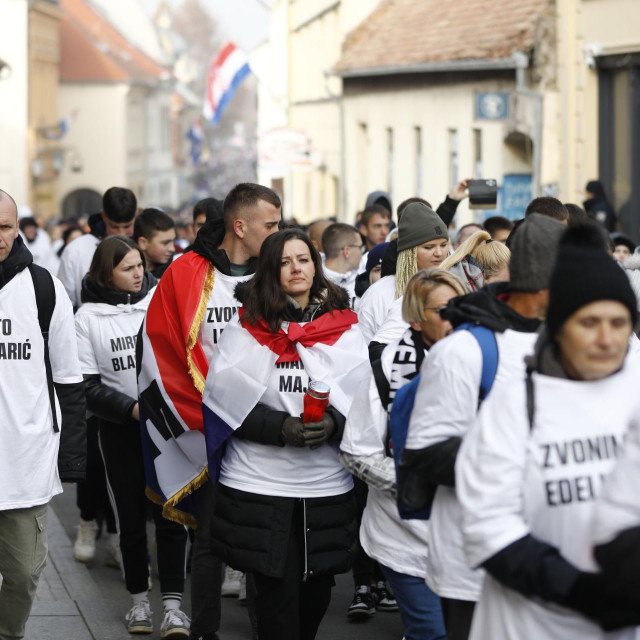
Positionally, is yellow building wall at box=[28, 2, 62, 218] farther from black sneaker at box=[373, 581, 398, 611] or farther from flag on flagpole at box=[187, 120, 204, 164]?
black sneaker at box=[373, 581, 398, 611]

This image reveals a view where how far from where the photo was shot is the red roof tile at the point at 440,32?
846 inches

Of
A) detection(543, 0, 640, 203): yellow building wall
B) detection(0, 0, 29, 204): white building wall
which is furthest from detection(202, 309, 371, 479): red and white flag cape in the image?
detection(0, 0, 29, 204): white building wall

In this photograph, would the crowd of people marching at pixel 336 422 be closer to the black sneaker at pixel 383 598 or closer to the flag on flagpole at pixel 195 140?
the black sneaker at pixel 383 598

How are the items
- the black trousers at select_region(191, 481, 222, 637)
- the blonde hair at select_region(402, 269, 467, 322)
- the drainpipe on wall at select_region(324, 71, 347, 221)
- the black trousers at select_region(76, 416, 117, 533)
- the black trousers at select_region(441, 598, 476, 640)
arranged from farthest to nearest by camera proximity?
the drainpipe on wall at select_region(324, 71, 347, 221) < the black trousers at select_region(76, 416, 117, 533) < the black trousers at select_region(191, 481, 222, 637) < the blonde hair at select_region(402, 269, 467, 322) < the black trousers at select_region(441, 598, 476, 640)

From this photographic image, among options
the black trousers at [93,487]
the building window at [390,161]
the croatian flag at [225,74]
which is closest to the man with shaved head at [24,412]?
the black trousers at [93,487]

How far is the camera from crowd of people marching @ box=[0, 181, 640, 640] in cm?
351

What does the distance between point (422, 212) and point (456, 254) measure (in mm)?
1045

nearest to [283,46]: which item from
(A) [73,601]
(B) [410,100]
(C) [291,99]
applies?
(C) [291,99]

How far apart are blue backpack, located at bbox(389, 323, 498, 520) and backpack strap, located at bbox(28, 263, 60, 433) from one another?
1.71 m

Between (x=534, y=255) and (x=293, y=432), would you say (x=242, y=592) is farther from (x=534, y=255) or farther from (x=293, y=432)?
(x=534, y=255)

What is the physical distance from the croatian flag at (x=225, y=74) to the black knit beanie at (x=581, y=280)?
30.1 m

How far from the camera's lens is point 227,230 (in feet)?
22.7

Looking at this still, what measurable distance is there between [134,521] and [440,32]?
19080 millimetres

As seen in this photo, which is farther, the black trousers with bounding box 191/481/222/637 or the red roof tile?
the red roof tile
